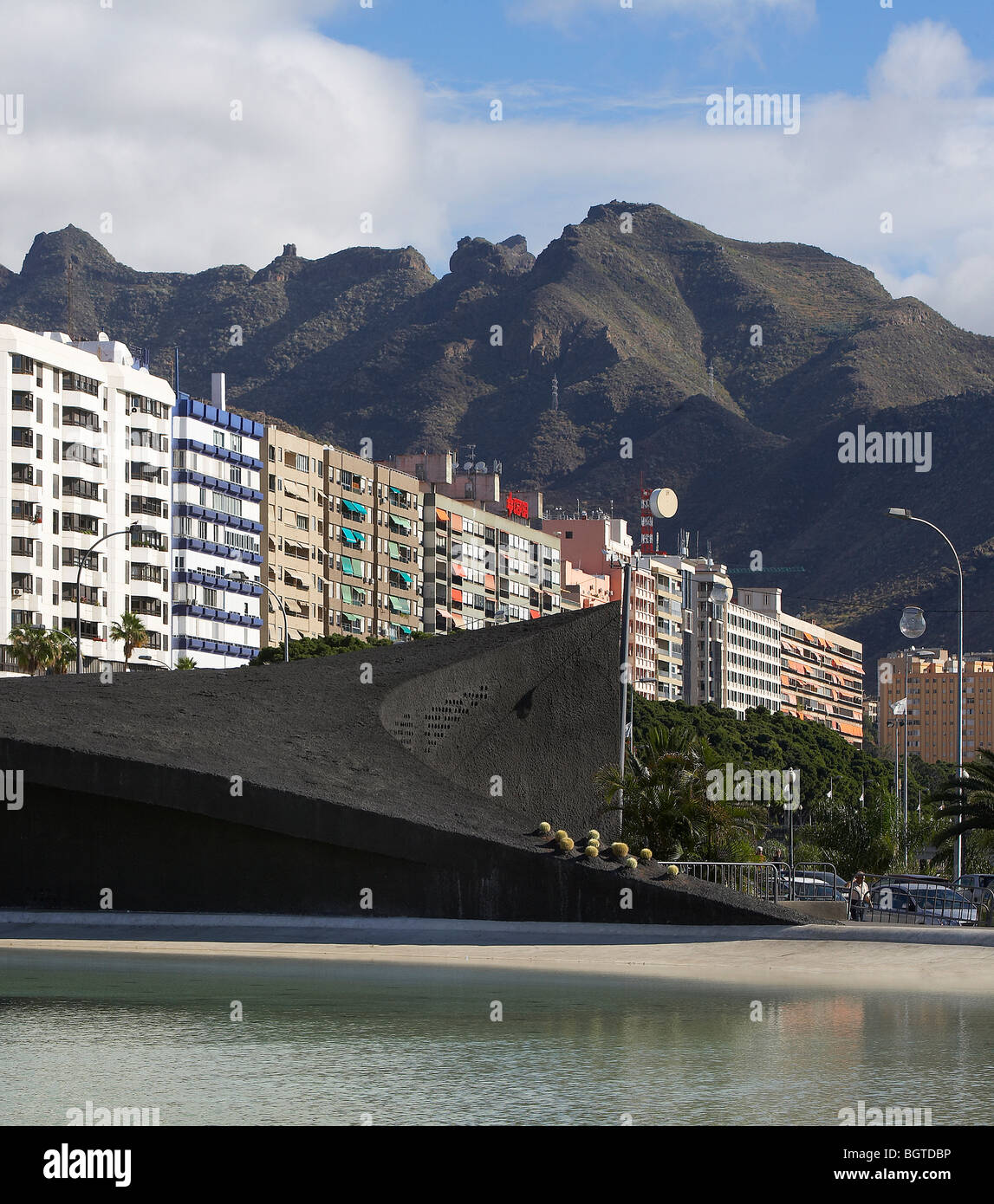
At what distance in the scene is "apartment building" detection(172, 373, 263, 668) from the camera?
11881 centimetres

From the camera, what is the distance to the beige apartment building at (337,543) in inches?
5162

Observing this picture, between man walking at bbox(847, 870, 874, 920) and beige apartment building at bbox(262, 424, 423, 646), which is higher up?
beige apartment building at bbox(262, 424, 423, 646)

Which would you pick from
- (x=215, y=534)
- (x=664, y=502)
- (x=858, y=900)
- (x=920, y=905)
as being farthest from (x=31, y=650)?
(x=664, y=502)

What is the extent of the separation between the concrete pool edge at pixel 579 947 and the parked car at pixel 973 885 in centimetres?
1246

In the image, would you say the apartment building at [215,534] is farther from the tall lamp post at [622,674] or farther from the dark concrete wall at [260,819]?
the dark concrete wall at [260,819]

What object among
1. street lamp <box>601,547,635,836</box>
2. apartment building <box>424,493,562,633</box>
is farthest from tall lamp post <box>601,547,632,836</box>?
apartment building <box>424,493,562,633</box>

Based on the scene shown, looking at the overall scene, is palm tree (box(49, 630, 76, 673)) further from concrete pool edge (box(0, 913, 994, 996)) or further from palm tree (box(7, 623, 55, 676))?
concrete pool edge (box(0, 913, 994, 996))

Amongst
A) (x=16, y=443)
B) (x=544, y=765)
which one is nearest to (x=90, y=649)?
(x=16, y=443)

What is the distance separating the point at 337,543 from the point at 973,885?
93.1m

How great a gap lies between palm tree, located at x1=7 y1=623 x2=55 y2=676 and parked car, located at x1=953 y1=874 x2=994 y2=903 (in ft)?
184

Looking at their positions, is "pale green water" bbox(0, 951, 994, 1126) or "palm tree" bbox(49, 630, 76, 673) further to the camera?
"palm tree" bbox(49, 630, 76, 673)

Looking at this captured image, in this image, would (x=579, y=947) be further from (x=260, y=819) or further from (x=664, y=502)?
(x=664, y=502)
